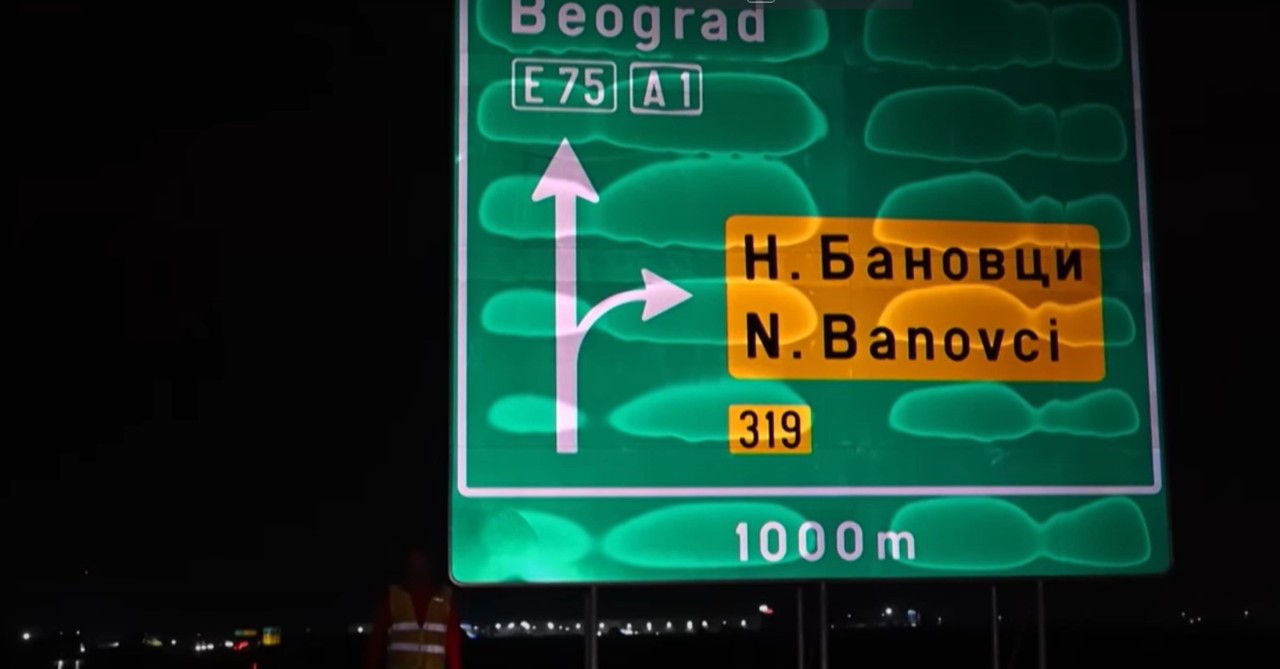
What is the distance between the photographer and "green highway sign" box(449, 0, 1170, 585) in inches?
229

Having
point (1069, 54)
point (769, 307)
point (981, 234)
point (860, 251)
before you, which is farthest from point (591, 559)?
point (1069, 54)

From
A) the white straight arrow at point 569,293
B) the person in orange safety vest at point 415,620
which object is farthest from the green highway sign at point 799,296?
the person in orange safety vest at point 415,620

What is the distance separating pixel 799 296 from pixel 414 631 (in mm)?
3180

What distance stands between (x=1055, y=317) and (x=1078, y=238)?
0.33m

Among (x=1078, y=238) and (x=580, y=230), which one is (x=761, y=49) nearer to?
(x=580, y=230)

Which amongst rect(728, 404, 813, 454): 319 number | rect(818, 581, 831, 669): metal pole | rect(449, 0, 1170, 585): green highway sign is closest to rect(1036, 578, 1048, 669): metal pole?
rect(449, 0, 1170, 585): green highway sign

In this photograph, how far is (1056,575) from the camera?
6.06 m

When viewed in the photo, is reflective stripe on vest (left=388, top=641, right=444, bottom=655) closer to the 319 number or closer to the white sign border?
the white sign border

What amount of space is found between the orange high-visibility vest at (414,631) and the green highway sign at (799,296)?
2.49 metres

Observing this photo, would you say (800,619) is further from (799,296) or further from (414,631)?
(414,631)

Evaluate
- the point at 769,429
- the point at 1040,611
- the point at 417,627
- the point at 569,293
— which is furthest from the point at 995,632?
the point at 417,627

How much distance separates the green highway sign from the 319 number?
0.4 inches

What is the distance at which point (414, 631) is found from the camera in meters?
8.07

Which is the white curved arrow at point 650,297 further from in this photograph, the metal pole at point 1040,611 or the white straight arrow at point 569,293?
the metal pole at point 1040,611
